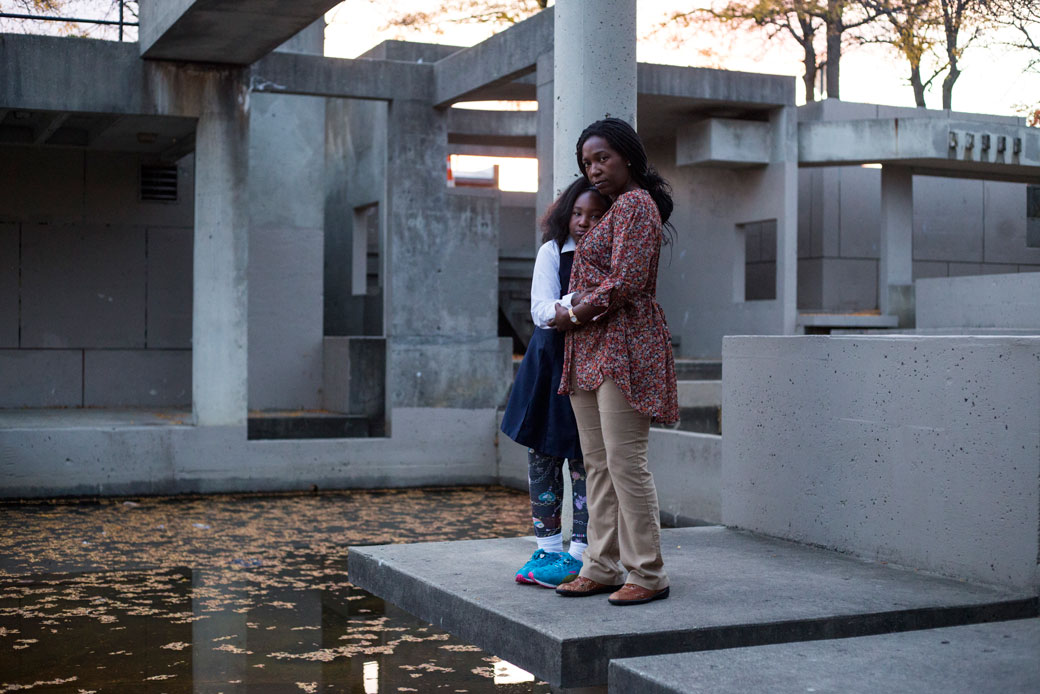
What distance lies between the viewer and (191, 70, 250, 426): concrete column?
11.7 metres

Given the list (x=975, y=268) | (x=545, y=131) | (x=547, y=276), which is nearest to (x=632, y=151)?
(x=547, y=276)

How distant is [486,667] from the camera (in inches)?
218

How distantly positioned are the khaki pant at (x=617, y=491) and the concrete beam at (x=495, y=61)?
7525 mm

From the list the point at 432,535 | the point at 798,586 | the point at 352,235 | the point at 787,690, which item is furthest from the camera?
the point at 352,235

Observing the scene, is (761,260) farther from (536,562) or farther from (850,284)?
(536,562)

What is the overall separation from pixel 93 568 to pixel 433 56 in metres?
10.4

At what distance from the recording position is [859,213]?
18.7 metres

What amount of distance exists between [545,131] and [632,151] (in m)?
7.24

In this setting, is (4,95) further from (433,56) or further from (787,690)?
(787,690)

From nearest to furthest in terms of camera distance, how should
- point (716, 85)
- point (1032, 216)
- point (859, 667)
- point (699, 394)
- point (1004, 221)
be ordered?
point (859, 667), point (699, 394), point (716, 85), point (1004, 221), point (1032, 216)

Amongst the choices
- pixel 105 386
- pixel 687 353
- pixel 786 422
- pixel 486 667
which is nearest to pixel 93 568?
pixel 486 667

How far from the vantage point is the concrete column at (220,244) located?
1166 cm

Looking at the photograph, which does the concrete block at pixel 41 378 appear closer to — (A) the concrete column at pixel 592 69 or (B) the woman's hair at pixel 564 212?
(A) the concrete column at pixel 592 69

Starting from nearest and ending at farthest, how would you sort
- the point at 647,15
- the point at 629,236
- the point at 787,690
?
the point at 787,690, the point at 629,236, the point at 647,15
